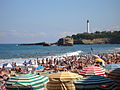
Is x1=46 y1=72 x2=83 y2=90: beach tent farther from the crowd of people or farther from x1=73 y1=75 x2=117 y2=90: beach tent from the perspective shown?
the crowd of people

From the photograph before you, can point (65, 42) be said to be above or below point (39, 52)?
above

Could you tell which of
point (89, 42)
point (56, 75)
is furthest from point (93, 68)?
point (89, 42)

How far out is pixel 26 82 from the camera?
6.97 metres

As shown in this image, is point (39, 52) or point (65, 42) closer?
point (39, 52)

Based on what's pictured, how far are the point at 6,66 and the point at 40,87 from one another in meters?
13.6

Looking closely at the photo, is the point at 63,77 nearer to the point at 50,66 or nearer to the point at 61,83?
the point at 61,83

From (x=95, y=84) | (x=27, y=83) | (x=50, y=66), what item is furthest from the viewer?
(x=50, y=66)

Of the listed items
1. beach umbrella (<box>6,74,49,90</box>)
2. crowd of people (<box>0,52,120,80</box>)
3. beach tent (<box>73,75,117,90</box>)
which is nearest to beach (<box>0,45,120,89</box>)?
crowd of people (<box>0,52,120,80</box>)

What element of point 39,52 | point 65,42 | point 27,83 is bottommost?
point 39,52

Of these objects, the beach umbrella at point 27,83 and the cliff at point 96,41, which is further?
the cliff at point 96,41

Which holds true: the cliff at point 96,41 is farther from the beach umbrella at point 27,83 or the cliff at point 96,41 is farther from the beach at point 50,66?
the beach umbrella at point 27,83

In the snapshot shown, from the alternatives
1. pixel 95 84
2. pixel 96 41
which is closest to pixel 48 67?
pixel 95 84

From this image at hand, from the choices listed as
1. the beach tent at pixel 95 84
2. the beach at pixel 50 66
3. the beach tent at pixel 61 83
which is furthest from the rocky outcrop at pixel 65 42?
the beach tent at pixel 95 84

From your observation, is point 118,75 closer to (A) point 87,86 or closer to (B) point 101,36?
(A) point 87,86
